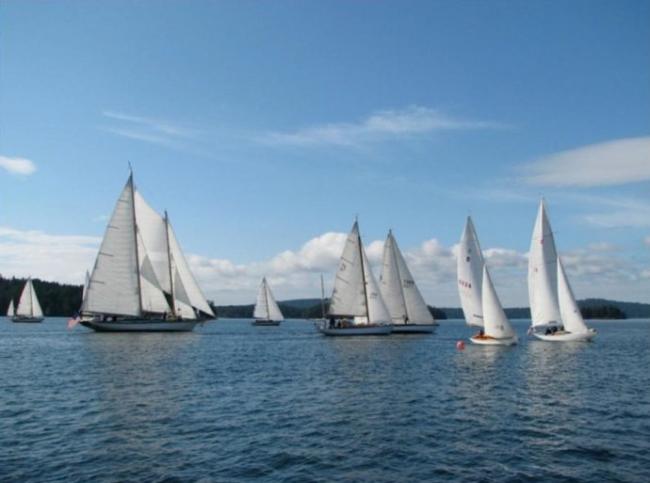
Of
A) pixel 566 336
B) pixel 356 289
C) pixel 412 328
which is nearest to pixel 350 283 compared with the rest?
pixel 356 289

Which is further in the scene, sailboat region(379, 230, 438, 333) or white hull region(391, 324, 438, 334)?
white hull region(391, 324, 438, 334)

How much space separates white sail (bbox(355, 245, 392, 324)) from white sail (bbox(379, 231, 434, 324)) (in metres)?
4.69

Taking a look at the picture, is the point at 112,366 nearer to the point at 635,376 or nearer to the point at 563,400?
the point at 563,400

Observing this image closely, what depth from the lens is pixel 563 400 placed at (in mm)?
31344

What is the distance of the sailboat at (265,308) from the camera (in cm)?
16600

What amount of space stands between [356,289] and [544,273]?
24.0 metres

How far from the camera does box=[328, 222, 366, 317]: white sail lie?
261ft

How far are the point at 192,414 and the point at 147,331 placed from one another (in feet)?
206

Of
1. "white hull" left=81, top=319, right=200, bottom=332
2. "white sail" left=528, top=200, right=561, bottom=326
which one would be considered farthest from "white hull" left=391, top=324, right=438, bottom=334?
"white hull" left=81, top=319, right=200, bottom=332

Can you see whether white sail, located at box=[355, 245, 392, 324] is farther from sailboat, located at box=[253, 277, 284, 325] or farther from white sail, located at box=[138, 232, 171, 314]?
sailboat, located at box=[253, 277, 284, 325]

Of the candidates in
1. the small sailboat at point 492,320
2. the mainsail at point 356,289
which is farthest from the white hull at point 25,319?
the small sailboat at point 492,320

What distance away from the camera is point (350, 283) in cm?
8012

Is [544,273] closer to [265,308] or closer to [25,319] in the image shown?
[265,308]

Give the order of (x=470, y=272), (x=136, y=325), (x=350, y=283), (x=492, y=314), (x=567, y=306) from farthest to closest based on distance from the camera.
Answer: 1. (x=136, y=325)
2. (x=350, y=283)
3. (x=470, y=272)
4. (x=567, y=306)
5. (x=492, y=314)
